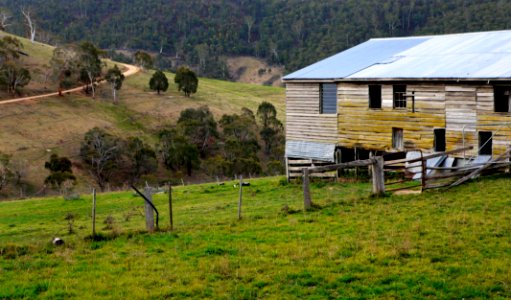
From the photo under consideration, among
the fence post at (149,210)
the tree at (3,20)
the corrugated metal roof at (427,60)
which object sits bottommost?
the fence post at (149,210)

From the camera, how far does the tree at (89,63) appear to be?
7981 cm

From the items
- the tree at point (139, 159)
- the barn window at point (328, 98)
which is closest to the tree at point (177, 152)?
the tree at point (139, 159)

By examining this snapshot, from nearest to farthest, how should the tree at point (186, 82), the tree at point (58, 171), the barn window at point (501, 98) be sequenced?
the barn window at point (501, 98)
the tree at point (58, 171)
the tree at point (186, 82)

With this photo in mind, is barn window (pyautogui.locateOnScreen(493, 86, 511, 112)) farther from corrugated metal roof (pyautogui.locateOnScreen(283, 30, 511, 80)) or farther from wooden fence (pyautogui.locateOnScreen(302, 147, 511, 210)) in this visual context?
wooden fence (pyautogui.locateOnScreen(302, 147, 511, 210))

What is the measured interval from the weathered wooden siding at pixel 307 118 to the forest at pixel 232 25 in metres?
107

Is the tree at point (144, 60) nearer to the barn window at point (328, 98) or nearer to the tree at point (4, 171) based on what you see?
the tree at point (4, 171)

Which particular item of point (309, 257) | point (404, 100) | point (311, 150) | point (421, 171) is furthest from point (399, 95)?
point (309, 257)

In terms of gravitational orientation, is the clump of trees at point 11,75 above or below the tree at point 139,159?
above

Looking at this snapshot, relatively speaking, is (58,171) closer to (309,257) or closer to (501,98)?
(501,98)

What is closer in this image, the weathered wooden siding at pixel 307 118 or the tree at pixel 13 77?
the weathered wooden siding at pixel 307 118

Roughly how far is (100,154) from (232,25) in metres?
128

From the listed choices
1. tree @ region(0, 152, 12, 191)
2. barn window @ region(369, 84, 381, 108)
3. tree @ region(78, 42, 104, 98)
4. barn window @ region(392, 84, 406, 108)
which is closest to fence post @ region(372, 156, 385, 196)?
barn window @ region(392, 84, 406, 108)

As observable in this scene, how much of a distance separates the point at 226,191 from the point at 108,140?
33.5m

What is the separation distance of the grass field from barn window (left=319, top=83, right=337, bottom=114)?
13.3 m
